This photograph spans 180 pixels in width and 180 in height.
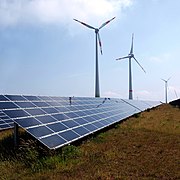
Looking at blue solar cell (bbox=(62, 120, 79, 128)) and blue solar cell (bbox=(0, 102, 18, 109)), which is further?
blue solar cell (bbox=(62, 120, 79, 128))

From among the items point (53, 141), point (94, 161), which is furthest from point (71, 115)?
point (94, 161)

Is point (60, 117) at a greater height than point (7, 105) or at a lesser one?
lesser

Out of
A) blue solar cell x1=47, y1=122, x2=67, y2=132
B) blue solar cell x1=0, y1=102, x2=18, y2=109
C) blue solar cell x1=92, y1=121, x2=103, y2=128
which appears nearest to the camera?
blue solar cell x1=47, y1=122, x2=67, y2=132

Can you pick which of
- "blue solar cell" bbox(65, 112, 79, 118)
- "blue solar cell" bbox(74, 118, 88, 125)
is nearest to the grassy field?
"blue solar cell" bbox(74, 118, 88, 125)

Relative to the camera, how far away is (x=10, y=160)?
10.8m

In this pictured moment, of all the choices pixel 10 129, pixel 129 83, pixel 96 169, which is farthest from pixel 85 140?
pixel 129 83

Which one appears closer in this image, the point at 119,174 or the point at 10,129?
the point at 119,174

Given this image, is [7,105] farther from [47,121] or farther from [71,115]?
[71,115]

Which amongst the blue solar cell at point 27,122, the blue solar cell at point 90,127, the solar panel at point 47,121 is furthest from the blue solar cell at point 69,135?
the blue solar cell at point 90,127

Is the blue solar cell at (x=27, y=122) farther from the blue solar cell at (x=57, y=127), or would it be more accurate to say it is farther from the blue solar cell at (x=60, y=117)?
the blue solar cell at (x=60, y=117)

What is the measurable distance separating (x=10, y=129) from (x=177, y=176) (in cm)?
1414

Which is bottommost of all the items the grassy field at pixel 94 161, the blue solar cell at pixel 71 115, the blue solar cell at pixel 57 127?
the grassy field at pixel 94 161

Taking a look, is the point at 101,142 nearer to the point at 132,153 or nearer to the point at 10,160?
the point at 132,153

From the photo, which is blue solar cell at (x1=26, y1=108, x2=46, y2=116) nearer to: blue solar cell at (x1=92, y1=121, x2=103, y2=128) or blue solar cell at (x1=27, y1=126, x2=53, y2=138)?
blue solar cell at (x1=27, y1=126, x2=53, y2=138)
